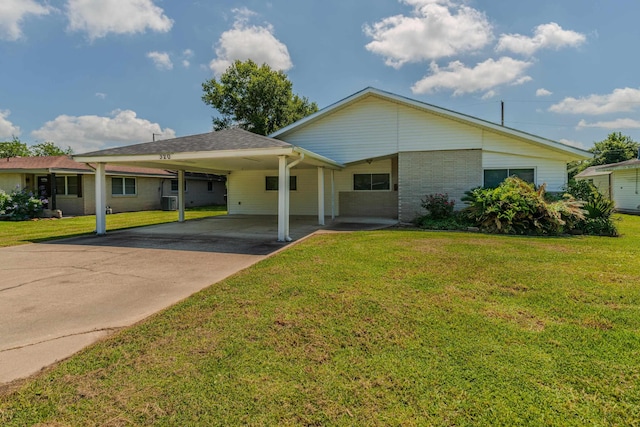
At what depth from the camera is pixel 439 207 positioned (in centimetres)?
1188

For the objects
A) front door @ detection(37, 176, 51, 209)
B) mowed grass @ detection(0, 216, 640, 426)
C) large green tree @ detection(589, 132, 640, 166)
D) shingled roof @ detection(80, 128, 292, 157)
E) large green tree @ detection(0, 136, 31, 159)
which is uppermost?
large green tree @ detection(0, 136, 31, 159)

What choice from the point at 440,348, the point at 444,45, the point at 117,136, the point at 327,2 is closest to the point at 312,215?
the point at 327,2

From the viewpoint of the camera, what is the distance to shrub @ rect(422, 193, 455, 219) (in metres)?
11.8

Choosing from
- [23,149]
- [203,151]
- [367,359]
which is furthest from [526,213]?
[23,149]

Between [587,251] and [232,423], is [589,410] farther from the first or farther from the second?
[587,251]

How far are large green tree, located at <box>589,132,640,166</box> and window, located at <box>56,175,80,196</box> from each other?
178ft

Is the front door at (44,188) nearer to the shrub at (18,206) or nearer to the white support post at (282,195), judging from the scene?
the shrub at (18,206)

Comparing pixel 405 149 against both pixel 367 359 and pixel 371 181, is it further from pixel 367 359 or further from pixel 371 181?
pixel 367 359

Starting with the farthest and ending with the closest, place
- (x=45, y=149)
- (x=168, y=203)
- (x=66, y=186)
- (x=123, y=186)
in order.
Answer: (x=45, y=149), (x=168, y=203), (x=123, y=186), (x=66, y=186)

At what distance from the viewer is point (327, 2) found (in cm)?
1238

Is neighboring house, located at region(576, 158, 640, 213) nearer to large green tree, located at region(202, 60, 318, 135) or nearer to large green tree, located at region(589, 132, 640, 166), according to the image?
large green tree, located at region(202, 60, 318, 135)

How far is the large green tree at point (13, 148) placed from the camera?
46.9 m

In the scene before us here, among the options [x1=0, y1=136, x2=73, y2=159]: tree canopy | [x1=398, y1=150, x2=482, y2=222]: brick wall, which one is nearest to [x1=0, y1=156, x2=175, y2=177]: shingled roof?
[x1=398, y1=150, x2=482, y2=222]: brick wall

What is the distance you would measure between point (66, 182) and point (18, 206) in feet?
9.84
